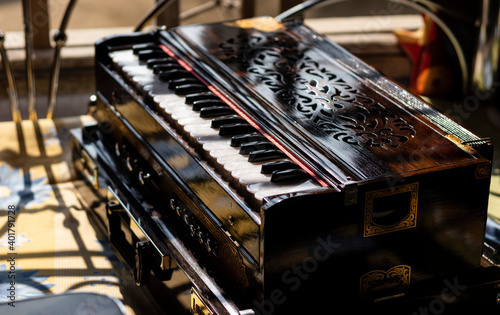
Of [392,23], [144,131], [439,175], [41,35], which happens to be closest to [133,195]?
[144,131]

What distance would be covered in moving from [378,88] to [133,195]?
843 millimetres

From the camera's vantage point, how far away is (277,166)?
1.76m

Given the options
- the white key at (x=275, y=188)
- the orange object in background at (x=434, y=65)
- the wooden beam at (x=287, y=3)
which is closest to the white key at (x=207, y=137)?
the white key at (x=275, y=188)

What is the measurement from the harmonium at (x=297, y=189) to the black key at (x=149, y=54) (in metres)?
0.08

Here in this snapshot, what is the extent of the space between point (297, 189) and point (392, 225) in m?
0.25

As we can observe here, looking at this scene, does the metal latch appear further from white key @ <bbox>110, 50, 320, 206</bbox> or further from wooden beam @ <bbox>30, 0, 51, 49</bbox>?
wooden beam @ <bbox>30, 0, 51, 49</bbox>

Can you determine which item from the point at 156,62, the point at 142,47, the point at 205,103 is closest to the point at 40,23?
the point at 142,47

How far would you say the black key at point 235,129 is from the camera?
1.97 meters

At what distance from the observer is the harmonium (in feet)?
5.40

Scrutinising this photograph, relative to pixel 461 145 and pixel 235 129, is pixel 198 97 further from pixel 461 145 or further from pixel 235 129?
pixel 461 145

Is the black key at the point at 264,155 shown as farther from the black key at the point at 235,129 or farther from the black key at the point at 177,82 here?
the black key at the point at 177,82

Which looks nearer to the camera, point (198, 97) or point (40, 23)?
point (198, 97)

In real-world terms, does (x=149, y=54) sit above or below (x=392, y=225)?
above

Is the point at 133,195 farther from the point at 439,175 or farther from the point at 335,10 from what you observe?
the point at 335,10
